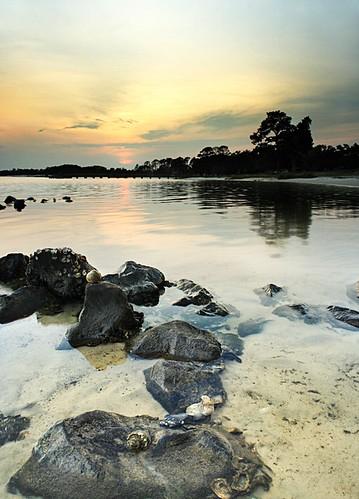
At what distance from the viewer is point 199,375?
391 centimetres

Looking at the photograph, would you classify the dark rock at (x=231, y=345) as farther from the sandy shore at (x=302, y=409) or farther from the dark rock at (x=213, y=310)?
the dark rock at (x=213, y=310)

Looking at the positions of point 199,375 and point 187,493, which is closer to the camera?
point 187,493

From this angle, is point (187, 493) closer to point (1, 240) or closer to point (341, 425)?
point (341, 425)

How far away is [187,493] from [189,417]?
0.84 meters

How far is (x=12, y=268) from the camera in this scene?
27.6 feet

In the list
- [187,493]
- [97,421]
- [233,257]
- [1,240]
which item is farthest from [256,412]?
[1,240]

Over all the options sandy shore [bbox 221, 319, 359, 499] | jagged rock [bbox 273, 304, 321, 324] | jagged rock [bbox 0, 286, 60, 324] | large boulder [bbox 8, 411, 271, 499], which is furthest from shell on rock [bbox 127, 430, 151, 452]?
jagged rock [bbox 0, 286, 60, 324]

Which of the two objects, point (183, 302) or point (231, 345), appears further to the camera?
point (183, 302)

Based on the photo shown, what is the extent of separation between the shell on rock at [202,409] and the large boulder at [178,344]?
0.85 m

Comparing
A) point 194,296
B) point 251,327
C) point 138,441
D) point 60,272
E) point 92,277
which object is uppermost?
point 92,277

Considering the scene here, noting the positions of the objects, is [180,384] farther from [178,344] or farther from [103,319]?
[103,319]

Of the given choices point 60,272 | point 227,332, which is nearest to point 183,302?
point 227,332

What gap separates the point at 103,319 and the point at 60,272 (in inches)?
81.7

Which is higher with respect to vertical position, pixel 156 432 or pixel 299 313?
pixel 156 432
